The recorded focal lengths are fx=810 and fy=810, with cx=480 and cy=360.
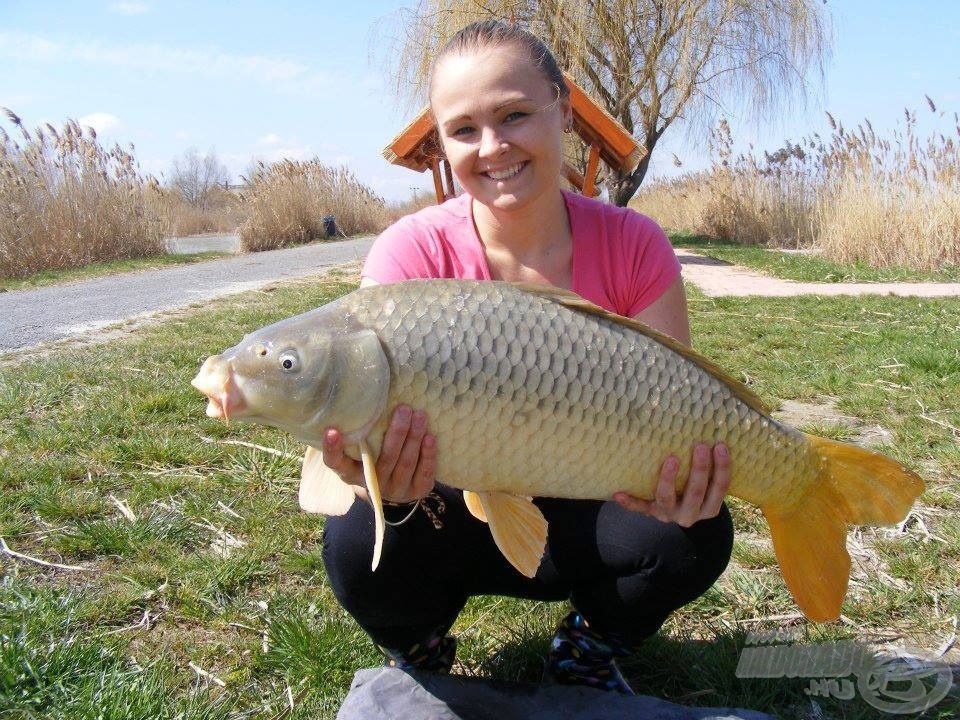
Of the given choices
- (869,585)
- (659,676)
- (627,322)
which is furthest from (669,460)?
(869,585)

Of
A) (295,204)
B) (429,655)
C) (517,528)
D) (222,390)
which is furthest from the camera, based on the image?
(295,204)

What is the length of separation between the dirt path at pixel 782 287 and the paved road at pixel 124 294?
3756mm

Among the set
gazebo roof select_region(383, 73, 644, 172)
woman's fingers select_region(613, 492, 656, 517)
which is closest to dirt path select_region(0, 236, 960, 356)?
gazebo roof select_region(383, 73, 644, 172)

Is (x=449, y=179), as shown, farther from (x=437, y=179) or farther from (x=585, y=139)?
(x=585, y=139)

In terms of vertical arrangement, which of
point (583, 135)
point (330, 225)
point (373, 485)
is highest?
point (583, 135)

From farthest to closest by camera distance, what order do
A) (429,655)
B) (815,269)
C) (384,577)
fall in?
(815,269), (429,655), (384,577)

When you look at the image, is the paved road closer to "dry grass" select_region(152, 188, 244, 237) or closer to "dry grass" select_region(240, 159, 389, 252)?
"dry grass" select_region(152, 188, 244, 237)

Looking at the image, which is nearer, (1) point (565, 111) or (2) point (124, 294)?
(1) point (565, 111)

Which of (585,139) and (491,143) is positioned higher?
(585,139)

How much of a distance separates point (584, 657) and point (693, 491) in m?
0.39

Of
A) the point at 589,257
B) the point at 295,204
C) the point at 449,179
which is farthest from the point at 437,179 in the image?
the point at 295,204

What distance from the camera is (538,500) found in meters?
1.45

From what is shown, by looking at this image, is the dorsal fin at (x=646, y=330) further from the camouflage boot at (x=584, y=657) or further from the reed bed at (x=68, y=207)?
the reed bed at (x=68, y=207)

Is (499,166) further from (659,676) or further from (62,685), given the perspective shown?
(62,685)
